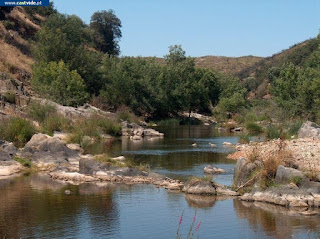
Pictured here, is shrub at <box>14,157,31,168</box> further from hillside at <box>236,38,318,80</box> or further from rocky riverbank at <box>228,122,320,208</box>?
hillside at <box>236,38,318,80</box>

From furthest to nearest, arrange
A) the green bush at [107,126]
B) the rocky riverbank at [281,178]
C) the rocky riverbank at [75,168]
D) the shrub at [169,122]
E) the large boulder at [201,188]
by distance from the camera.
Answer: the shrub at [169,122] < the green bush at [107,126] < the rocky riverbank at [75,168] < the large boulder at [201,188] < the rocky riverbank at [281,178]

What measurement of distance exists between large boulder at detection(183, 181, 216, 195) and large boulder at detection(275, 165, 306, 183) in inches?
127

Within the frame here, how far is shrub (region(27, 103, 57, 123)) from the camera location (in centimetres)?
4803

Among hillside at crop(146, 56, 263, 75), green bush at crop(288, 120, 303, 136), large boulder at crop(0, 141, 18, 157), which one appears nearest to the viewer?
large boulder at crop(0, 141, 18, 157)

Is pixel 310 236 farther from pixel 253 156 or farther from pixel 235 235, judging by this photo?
pixel 253 156

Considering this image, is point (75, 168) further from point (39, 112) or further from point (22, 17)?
point (22, 17)

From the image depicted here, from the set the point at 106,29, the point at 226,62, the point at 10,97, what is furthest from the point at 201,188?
the point at 226,62

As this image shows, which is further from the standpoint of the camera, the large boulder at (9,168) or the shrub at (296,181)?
the large boulder at (9,168)

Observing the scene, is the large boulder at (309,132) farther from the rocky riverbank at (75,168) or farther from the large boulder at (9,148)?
the large boulder at (9,148)

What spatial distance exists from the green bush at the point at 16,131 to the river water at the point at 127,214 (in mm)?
9031

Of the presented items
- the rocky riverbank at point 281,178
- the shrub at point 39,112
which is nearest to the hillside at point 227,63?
the shrub at point 39,112

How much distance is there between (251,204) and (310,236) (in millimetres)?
4945

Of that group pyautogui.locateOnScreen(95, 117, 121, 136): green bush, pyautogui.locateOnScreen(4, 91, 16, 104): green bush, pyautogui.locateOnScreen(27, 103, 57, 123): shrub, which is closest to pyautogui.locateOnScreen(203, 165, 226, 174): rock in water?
pyautogui.locateOnScreen(27, 103, 57, 123): shrub

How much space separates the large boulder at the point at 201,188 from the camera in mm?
24438
